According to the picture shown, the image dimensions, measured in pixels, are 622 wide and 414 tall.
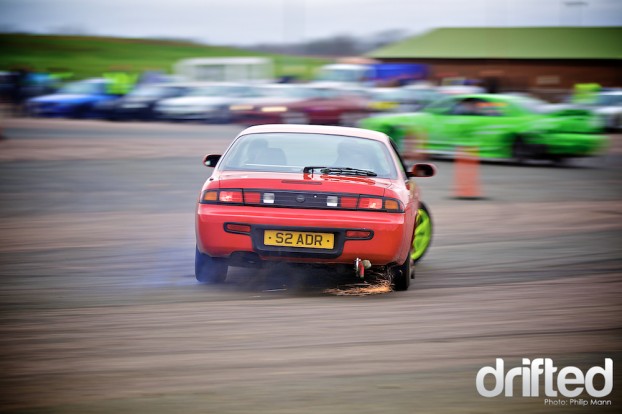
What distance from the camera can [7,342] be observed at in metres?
5.65

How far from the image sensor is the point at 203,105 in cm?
3584

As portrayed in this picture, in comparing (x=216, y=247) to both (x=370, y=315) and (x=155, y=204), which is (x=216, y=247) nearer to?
(x=370, y=315)

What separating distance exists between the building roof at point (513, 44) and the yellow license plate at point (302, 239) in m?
62.6

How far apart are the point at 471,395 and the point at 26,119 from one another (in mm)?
32564

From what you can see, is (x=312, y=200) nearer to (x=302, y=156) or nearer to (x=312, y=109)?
(x=302, y=156)

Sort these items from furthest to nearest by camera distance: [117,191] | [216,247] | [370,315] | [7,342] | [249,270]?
1. [117,191]
2. [249,270]
3. [216,247]
4. [370,315]
5. [7,342]

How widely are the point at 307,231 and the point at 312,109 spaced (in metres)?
23.6

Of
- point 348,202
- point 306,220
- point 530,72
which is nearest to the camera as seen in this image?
point 306,220

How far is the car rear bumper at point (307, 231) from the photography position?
281 inches

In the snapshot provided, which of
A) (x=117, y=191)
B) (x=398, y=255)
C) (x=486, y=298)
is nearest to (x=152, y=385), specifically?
(x=398, y=255)

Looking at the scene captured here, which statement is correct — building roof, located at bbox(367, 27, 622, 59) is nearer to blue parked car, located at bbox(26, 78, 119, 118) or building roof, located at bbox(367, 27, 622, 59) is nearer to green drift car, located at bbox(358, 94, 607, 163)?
blue parked car, located at bbox(26, 78, 119, 118)

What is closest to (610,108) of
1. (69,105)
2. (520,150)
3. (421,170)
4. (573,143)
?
(573,143)

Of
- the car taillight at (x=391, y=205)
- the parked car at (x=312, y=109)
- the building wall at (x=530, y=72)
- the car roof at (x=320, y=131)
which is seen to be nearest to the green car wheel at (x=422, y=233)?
the car roof at (x=320, y=131)

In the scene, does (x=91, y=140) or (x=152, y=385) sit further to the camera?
(x=91, y=140)
